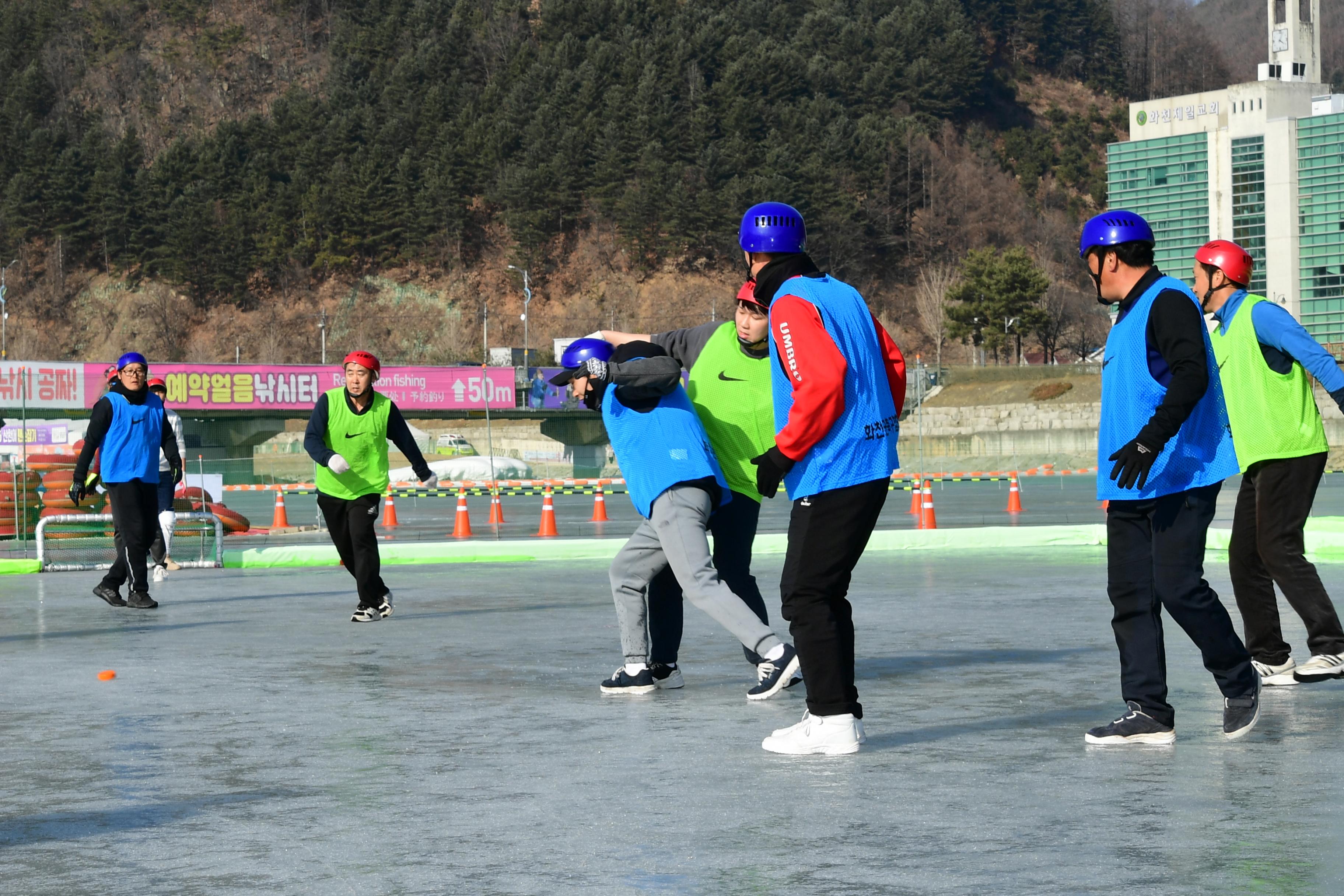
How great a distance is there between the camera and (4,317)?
9562 cm

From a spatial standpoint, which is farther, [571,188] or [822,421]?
[571,188]

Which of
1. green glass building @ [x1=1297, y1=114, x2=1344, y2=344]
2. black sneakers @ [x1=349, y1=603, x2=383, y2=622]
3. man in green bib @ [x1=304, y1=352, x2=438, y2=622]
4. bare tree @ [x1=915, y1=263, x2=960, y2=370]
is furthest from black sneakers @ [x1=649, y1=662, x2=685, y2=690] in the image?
green glass building @ [x1=1297, y1=114, x2=1344, y2=344]

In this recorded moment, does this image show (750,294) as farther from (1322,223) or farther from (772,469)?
(1322,223)

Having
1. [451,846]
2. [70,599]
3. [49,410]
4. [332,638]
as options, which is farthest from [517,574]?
[49,410]

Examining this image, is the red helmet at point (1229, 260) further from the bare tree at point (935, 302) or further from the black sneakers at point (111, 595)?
the bare tree at point (935, 302)

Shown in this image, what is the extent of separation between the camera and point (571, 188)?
11844 cm

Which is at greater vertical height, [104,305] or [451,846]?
[104,305]

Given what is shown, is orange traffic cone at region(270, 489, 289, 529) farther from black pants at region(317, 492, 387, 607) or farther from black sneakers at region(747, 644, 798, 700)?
black sneakers at region(747, 644, 798, 700)

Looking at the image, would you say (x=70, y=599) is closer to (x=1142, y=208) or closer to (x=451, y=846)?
(x=451, y=846)

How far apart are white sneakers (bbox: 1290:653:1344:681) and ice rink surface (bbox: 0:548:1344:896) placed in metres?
0.06

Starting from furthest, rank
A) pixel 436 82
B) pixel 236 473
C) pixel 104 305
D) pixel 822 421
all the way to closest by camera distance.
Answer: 1. pixel 436 82
2. pixel 104 305
3. pixel 236 473
4. pixel 822 421

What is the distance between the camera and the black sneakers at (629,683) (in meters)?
7.31

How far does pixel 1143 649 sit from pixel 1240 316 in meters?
2.08

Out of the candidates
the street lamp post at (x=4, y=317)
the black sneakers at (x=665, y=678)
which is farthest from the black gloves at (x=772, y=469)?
the street lamp post at (x=4, y=317)
